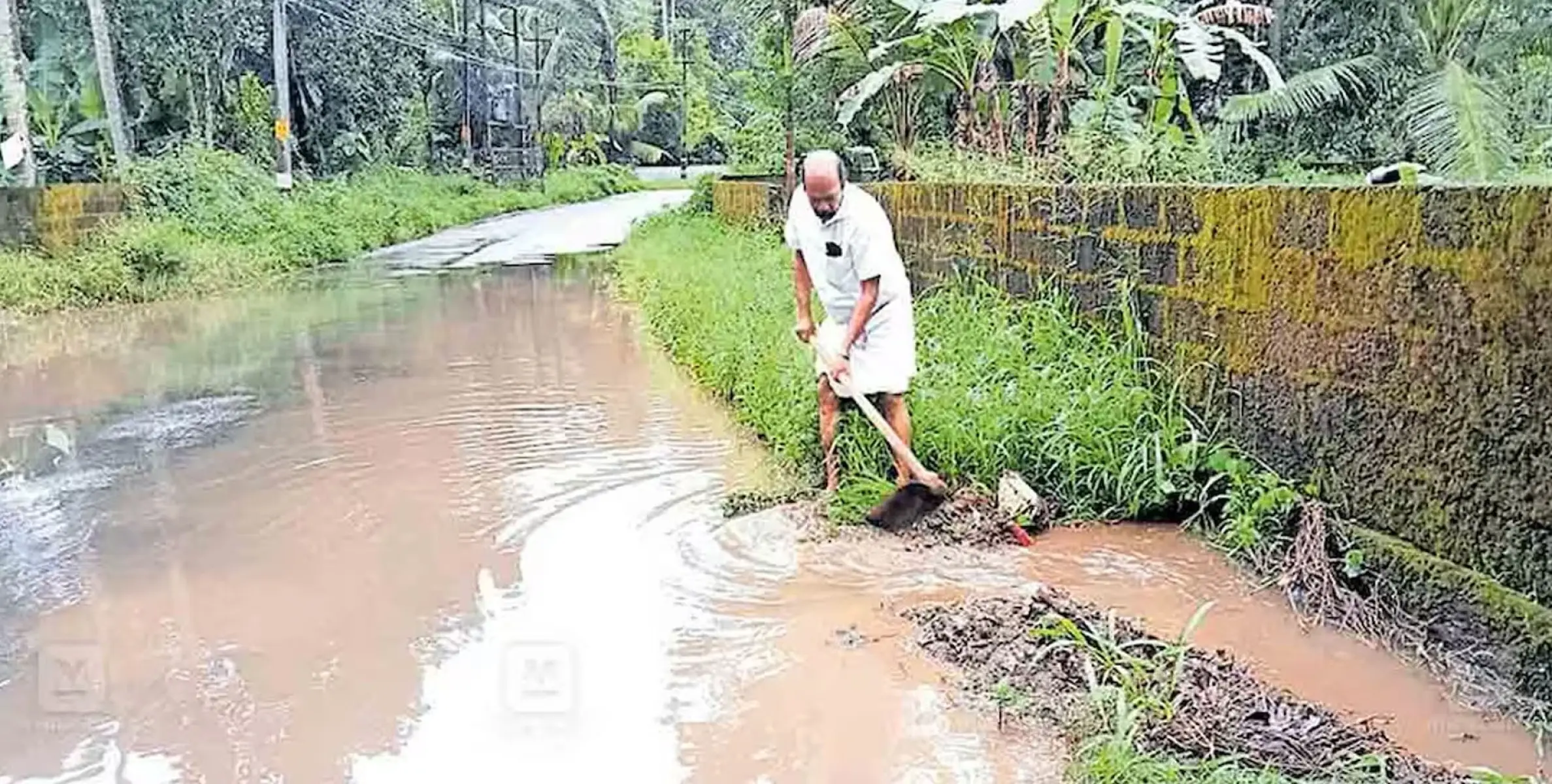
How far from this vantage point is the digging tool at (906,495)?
5379mm

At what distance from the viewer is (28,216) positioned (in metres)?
14.7

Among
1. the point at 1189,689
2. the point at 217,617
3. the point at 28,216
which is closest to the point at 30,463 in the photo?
the point at 217,617

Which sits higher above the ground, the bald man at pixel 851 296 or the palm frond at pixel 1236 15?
the palm frond at pixel 1236 15

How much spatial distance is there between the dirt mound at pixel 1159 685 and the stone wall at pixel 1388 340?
78cm

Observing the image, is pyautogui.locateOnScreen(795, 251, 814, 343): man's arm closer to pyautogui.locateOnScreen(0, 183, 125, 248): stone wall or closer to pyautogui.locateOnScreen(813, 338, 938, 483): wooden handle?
pyautogui.locateOnScreen(813, 338, 938, 483): wooden handle

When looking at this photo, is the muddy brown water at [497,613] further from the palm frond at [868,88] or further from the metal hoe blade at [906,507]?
the palm frond at [868,88]

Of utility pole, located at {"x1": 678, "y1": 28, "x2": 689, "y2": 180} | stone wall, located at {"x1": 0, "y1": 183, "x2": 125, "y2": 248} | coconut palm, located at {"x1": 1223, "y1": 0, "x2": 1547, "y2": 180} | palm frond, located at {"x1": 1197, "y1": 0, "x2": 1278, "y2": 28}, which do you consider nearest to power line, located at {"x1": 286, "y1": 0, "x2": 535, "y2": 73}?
utility pole, located at {"x1": 678, "y1": 28, "x2": 689, "y2": 180}

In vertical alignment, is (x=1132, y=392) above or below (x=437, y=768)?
above

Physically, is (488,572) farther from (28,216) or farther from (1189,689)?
(28,216)

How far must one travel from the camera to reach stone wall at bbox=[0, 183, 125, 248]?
14.5 m

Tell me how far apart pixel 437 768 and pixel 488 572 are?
5.51 ft

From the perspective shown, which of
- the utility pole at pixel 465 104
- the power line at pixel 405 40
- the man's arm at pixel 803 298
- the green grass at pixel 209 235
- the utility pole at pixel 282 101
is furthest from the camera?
the utility pole at pixel 465 104
